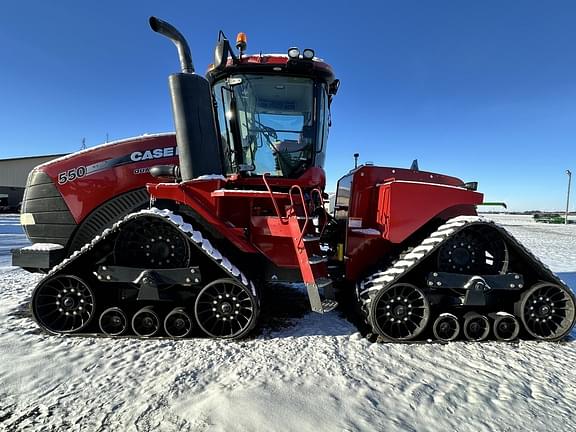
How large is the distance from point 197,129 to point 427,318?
3.10 meters

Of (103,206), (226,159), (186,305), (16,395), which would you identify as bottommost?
(16,395)

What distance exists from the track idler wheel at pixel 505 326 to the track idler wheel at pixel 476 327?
4.1 inches

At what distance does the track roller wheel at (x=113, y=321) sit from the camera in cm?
341

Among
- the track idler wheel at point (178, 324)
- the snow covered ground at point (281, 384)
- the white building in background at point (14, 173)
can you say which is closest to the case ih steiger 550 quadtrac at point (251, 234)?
the track idler wheel at point (178, 324)

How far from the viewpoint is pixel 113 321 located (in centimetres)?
343

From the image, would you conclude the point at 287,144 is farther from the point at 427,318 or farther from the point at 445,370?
the point at 445,370

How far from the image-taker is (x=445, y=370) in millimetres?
2871

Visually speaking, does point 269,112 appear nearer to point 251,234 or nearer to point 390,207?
point 251,234

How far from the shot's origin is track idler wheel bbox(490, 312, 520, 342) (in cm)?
352

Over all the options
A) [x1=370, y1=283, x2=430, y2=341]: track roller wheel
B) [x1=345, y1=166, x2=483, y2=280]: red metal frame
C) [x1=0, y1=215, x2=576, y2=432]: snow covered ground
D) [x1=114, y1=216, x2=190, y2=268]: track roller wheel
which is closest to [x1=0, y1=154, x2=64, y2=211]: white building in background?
[x1=114, y1=216, x2=190, y2=268]: track roller wheel

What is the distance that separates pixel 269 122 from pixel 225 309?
7.46 feet

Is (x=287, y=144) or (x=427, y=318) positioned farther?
(x=287, y=144)

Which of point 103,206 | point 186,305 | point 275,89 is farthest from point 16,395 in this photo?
point 275,89

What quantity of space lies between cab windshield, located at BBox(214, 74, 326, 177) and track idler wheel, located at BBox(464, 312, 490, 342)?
7.99ft
